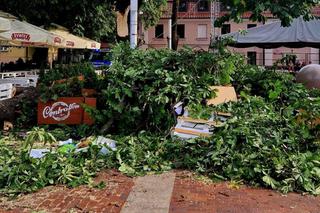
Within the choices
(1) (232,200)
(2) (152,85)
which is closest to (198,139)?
(2) (152,85)

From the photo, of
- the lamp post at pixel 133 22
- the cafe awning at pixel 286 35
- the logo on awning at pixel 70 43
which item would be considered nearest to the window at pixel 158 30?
the logo on awning at pixel 70 43

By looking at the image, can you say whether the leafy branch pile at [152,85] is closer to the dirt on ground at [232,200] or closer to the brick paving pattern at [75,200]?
the dirt on ground at [232,200]

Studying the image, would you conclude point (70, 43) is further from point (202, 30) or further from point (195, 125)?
point (202, 30)

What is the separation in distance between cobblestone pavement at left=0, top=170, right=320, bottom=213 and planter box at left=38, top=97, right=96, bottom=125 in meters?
3.13

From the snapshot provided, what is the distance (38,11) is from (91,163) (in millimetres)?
12461

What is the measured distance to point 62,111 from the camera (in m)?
8.49

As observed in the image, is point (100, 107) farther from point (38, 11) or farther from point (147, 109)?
point (38, 11)

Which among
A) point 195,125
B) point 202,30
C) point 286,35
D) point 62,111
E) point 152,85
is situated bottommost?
point 195,125

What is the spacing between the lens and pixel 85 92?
337 inches

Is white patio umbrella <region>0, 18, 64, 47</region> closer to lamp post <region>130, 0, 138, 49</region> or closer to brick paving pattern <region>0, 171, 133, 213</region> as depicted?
lamp post <region>130, 0, 138, 49</region>

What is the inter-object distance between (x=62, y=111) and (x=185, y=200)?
421cm

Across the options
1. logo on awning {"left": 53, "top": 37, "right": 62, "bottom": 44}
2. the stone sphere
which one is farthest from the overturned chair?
logo on awning {"left": 53, "top": 37, "right": 62, "bottom": 44}

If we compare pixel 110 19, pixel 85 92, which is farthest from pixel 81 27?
pixel 85 92

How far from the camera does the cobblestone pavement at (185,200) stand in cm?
463
